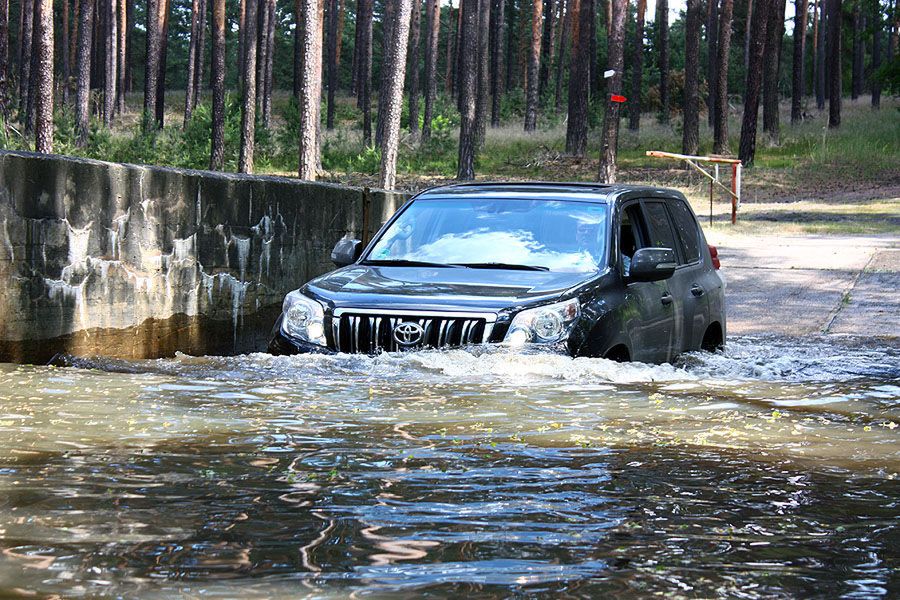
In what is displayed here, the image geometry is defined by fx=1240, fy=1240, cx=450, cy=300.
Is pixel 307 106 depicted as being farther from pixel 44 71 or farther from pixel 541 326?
pixel 541 326

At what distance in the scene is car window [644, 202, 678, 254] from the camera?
9.02 m

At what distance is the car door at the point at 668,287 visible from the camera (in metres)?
8.57

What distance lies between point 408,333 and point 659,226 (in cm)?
265

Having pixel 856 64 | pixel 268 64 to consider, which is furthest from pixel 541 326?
pixel 856 64

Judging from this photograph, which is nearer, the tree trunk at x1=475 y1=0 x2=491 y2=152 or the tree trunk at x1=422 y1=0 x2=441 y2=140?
the tree trunk at x1=475 y1=0 x2=491 y2=152

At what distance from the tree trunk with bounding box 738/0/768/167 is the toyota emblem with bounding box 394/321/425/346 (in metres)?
32.9

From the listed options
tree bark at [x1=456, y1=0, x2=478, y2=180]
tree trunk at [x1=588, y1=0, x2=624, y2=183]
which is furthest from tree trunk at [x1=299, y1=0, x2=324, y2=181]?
tree trunk at [x1=588, y1=0, x2=624, y2=183]

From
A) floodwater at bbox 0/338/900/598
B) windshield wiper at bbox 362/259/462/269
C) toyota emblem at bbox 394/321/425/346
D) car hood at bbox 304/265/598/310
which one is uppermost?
→ windshield wiper at bbox 362/259/462/269

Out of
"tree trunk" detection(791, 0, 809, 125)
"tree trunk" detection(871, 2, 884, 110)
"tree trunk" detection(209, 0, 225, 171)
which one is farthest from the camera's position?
"tree trunk" detection(791, 0, 809, 125)

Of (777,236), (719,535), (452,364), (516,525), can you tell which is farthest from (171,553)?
(777,236)

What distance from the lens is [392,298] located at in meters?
7.54

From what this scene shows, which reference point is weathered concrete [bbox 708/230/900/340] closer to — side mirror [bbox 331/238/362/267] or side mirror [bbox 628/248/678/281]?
side mirror [bbox 628/248/678/281]

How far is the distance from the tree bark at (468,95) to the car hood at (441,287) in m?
28.7

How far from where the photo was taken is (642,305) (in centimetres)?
815
